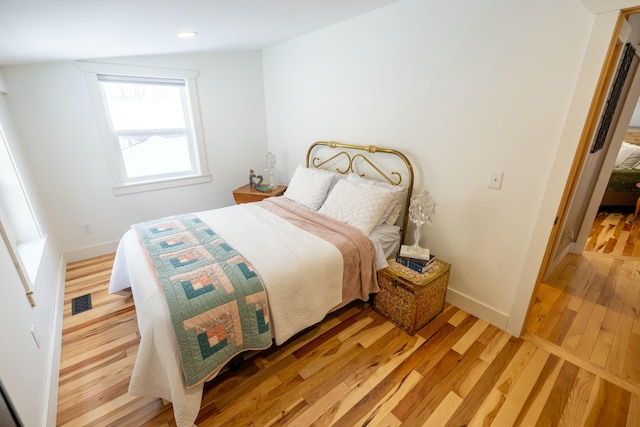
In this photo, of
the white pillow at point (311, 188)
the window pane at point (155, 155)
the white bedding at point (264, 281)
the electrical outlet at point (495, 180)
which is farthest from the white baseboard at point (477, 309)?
the window pane at point (155, 155)

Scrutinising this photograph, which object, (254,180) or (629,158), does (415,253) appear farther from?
(629,158)

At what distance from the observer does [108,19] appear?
1.59 meters

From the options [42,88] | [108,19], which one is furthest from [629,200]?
[42,88]

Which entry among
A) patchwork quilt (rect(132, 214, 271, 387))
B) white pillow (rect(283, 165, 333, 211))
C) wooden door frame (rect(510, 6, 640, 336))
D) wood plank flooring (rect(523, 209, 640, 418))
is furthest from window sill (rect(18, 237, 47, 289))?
wood plank flooring (rect(523, 209, 640, 418))

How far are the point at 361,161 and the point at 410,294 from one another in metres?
1.38

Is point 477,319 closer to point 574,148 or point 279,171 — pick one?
point 574,148

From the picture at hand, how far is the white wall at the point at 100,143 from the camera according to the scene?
2578mm

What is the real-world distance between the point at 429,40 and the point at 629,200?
4295 mm

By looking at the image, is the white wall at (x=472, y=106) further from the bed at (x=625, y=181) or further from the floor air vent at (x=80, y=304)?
the bed at (x=625, y=181)

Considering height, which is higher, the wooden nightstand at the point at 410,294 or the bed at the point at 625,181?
the bed at the point at 625,181

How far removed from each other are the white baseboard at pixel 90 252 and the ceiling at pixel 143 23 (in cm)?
179

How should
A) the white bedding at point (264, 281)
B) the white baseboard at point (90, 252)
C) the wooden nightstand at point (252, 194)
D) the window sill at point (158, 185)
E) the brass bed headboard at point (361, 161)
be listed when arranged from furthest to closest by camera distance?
the wooden nightstand at point (252, 194) < the window sill at point (158, 185) < the white baseboard at point (90, 252) < the brass bed headboard at point (361, 161) < the white bedding at point (264, 281)

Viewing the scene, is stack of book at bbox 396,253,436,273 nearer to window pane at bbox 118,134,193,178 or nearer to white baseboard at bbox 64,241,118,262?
window pane at bbox 118,134,193,178

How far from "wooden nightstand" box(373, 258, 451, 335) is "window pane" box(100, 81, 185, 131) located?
3059 millimetres
